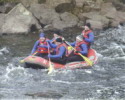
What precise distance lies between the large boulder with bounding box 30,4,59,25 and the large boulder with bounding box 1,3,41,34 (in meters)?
0.49

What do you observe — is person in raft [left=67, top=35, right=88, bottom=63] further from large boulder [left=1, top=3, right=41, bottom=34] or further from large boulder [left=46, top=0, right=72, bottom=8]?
large boulder [left=46, top=0, right=72, bottom=8]

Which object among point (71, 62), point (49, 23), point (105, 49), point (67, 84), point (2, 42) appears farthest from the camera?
point (49, 23)

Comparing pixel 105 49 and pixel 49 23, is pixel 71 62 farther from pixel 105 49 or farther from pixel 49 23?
pixel 49 23

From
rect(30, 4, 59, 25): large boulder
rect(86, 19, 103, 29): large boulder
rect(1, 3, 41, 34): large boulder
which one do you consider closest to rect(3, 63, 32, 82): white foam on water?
rect(1, 3, 41, 34): large boulder

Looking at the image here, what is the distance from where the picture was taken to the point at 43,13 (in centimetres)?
1984

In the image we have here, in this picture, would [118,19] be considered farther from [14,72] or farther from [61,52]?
[14,72]

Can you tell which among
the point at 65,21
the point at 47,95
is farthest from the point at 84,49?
the point at 65,21

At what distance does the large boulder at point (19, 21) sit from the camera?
18281mm

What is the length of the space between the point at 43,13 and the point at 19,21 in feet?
5.84

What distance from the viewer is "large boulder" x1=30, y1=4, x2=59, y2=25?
19531mm

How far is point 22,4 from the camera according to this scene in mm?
20266

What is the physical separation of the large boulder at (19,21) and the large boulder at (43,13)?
49cm

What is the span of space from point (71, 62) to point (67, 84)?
1532 mm

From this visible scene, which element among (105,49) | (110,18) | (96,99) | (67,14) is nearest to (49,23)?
(67,14)
